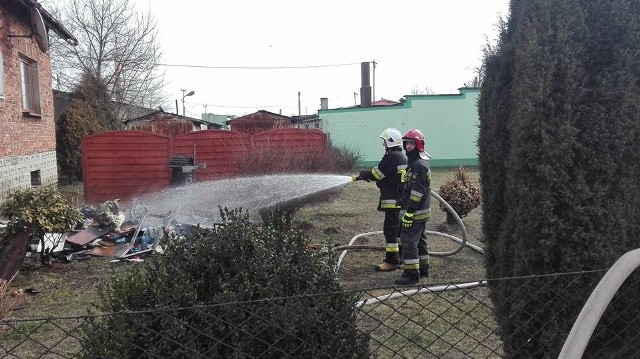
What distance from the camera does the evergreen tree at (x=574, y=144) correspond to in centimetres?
259

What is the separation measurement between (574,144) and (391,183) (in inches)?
155

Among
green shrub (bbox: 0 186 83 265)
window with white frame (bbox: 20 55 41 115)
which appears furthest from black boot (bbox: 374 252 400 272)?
window with white frame (bbox: 20 55 41 115)

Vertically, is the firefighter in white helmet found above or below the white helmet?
below

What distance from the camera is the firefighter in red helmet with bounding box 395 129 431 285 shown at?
5719mm

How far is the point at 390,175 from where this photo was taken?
21.3 feet

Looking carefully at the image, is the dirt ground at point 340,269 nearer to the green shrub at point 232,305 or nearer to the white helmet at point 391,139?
the green shrub at point 232,305

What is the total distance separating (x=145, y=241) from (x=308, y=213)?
13.4ft

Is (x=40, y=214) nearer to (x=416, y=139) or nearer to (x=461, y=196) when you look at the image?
(x=416, y=139)

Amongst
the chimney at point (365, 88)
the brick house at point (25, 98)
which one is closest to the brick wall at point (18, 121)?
the brick house at point (25, 98)

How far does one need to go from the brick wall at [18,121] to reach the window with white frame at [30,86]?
121 mm

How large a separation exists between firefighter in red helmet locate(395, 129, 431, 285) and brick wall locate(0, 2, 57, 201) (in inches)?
295

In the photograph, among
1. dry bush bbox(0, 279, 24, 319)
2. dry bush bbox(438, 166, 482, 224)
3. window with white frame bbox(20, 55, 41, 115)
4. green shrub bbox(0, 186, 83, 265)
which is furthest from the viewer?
window with white frame bbox(20, 55, 41, 115)

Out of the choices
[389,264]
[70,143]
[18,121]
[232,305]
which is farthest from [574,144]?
[70,143]

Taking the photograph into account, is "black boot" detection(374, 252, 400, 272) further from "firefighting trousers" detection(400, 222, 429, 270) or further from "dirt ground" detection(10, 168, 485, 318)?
"firefighting trousers" detection(400, 222, 429, 270)
